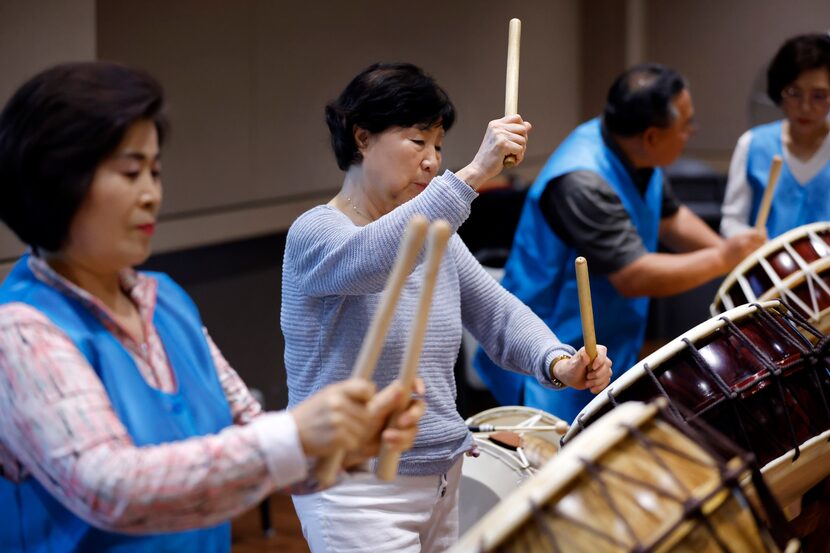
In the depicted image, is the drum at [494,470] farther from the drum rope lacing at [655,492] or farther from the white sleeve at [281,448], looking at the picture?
the white sleeve at [281,448]


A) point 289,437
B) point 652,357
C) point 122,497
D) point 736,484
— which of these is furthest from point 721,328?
point 122,497

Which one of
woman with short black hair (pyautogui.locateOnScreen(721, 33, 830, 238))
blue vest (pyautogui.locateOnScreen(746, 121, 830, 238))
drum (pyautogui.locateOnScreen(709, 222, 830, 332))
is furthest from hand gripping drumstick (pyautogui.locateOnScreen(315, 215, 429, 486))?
blue vest (pyautogui.locateOnScreen(746, 121, 830, 238))

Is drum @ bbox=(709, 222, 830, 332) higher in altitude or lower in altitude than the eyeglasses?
lower

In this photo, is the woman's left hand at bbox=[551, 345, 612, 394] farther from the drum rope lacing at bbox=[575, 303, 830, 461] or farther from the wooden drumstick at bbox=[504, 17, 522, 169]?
the wooden drumstick at bbox=[504, 17, 522, 169]

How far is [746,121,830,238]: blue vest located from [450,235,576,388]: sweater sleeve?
1.63 m

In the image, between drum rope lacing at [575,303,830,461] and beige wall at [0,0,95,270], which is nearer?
drum rope lacing at [575,303,830,461]

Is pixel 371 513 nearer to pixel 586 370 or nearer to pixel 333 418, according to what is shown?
pixel 586 370

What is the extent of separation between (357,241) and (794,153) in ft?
7.00

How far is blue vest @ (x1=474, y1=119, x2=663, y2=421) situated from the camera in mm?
2758

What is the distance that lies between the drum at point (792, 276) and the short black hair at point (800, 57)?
837 millimetres

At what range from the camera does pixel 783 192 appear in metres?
3.33

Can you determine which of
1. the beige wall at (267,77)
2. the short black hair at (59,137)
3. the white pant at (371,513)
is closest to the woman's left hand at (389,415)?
the short black hair at (59,137)

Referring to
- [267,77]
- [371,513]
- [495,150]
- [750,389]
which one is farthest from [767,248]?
[267,77]

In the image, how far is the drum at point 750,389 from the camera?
1729mm
